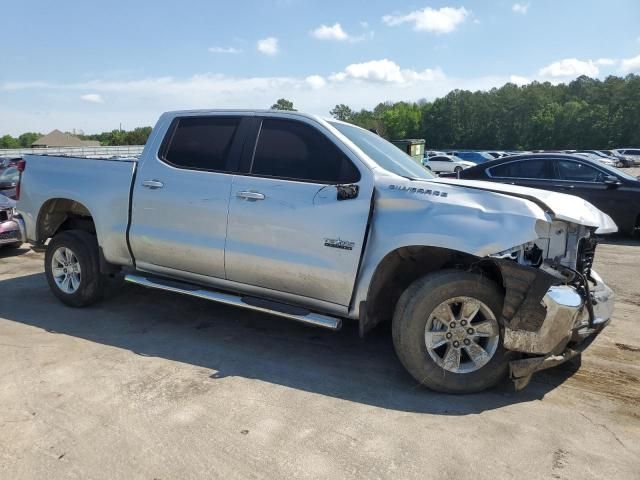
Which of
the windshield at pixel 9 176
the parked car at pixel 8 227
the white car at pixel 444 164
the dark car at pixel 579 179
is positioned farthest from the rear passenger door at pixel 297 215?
the white car at pixel 444 164

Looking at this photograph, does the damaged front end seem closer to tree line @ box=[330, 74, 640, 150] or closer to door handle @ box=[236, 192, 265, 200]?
door handle @ box=[236, 192, 265, 200]

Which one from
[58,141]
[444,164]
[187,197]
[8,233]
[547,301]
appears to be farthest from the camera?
[58,141]

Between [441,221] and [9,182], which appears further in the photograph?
[9,182]

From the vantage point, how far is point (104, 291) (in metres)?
5.68

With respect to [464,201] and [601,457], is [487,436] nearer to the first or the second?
[601,457]

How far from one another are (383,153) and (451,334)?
170 cm

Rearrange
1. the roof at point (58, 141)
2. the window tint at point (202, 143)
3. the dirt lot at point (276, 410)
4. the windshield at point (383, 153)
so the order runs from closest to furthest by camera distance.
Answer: the dirt lot at point (276, 410), the windshield at point (383, 153), the window tint at point (202, 143), the roof at point (58, 141)

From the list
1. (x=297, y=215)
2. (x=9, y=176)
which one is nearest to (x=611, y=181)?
(x=297, y=215)

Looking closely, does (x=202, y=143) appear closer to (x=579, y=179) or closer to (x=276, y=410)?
(x=276, y=410)

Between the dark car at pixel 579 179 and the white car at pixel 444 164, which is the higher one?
the dark car at pixel 579 179

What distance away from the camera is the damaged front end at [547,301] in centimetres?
335

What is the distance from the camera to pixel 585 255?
3.88 meters

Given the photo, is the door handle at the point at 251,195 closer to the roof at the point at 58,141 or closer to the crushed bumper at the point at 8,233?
the crushed bumper at the point at 8,233

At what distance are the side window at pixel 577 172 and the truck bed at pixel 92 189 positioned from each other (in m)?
7.91
